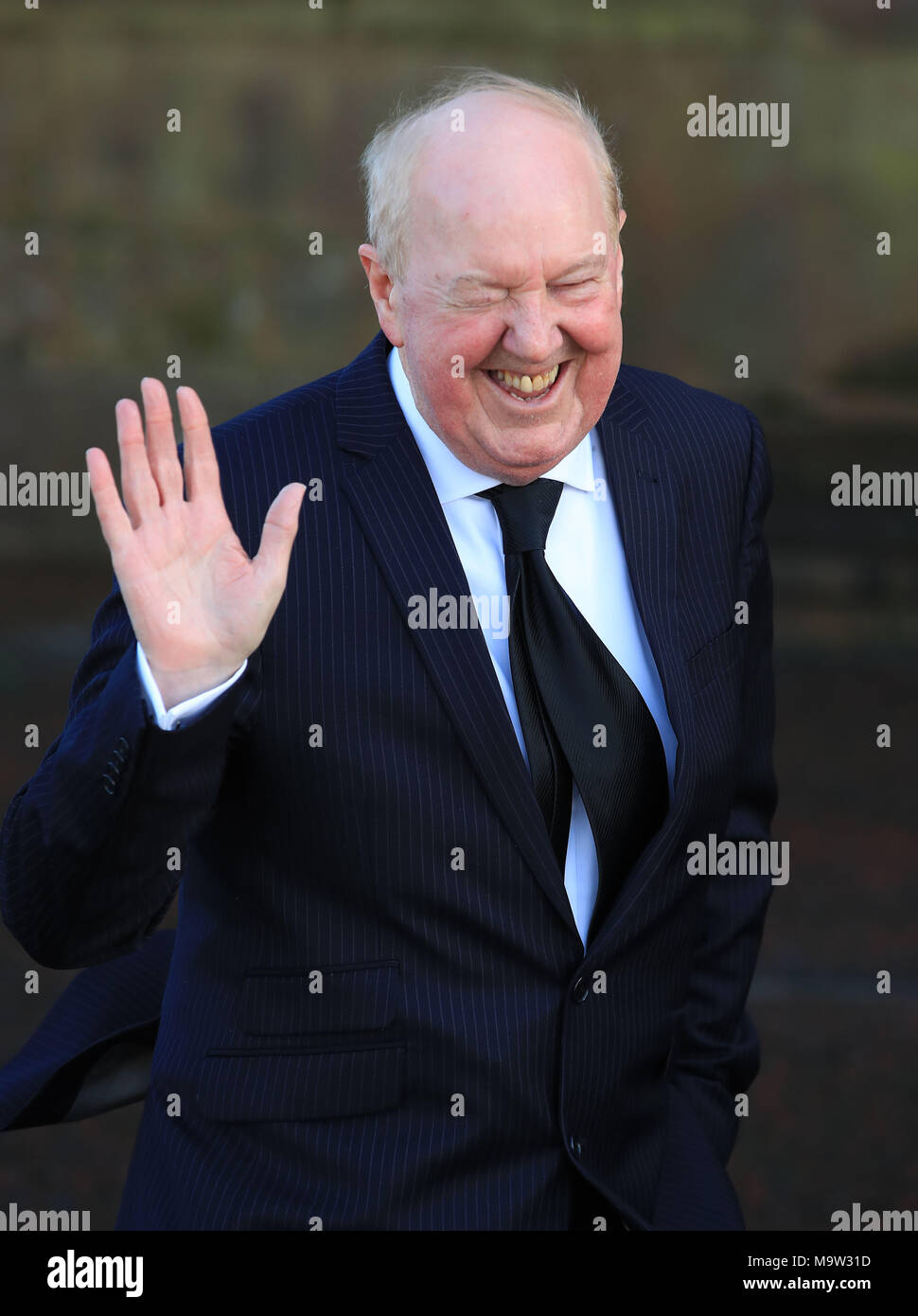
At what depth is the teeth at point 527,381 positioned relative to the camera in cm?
181

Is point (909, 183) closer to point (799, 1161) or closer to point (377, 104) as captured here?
point (377, 104)

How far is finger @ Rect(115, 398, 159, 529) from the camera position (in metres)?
1.67

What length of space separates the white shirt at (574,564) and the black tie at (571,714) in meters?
0.02

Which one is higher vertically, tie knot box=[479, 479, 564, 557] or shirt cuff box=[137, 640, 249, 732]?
tie knot box=[479, 479, 564, 557]

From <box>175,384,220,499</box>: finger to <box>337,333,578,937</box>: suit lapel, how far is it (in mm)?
227

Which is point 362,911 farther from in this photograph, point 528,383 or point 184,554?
point 528,383

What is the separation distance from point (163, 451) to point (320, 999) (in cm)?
59

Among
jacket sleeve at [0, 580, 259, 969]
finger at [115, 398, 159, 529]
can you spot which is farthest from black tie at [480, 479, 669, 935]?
finger at [115, 398, 159, 529]

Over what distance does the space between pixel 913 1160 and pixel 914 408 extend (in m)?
6.36

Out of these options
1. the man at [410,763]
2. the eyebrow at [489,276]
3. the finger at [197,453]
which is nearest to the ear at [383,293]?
the man at [410,763]

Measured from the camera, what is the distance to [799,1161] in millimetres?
4223

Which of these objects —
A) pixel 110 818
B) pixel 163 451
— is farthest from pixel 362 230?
pixel 110 818

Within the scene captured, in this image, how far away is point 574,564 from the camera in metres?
2.03

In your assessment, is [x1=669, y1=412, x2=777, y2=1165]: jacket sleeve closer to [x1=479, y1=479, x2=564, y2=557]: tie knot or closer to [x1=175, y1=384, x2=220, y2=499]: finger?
[x1=479, y1=479, x2=564, y2=557]: tie knot
